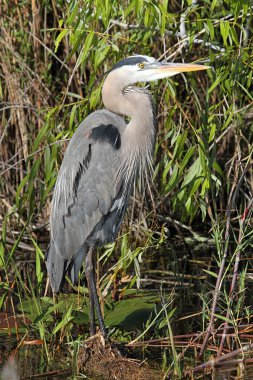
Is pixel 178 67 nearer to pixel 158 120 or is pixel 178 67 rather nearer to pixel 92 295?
pixel 92 295

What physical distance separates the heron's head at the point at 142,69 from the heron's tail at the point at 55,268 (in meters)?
1.06

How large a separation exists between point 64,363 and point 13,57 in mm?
2911

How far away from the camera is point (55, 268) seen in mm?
4949

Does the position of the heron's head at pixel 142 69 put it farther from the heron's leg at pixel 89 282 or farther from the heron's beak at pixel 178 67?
the heron's leg at pixel 89 282

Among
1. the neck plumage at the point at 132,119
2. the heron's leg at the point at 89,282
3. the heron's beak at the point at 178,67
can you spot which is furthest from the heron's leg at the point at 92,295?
the heron's beak at the point at 178,67

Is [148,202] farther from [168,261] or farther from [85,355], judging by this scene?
[85,355]

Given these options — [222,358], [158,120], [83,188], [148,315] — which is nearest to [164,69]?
[83,188]

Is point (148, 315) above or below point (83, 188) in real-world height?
below

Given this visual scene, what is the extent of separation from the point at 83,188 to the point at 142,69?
0.76 meters

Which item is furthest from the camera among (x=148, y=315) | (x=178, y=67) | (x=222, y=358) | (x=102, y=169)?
(x=148, y=315)

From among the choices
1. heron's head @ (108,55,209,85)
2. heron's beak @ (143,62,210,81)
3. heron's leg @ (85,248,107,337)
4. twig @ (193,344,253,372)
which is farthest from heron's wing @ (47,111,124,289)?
twig @ (193,344,253,372)

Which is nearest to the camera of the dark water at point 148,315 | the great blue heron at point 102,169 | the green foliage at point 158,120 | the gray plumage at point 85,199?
the dark water at point 148,315

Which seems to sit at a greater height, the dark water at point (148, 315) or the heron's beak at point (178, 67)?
the heron's beak at point (178, 67)

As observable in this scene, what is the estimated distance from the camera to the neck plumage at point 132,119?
15.5 feet
